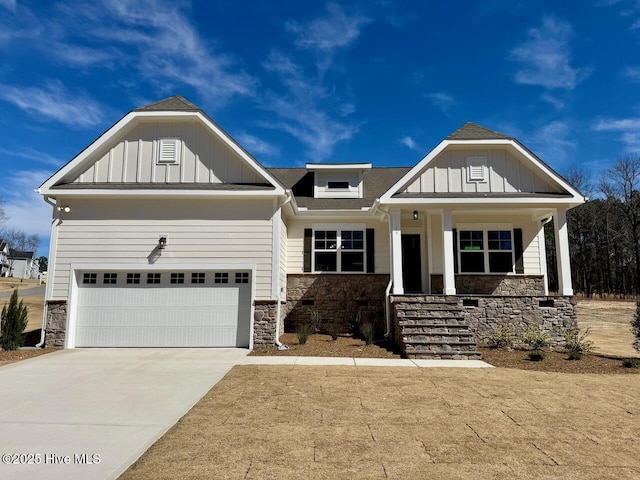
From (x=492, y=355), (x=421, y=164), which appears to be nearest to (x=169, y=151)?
(x=421, y=164)

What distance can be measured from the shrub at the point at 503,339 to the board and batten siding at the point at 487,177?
162 inches

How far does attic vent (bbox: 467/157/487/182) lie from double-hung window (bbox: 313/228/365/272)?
3.93 meters

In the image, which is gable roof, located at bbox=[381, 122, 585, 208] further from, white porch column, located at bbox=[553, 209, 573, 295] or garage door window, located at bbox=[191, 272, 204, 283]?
garage door window, located at bbox=[191, 272, 204, 283]

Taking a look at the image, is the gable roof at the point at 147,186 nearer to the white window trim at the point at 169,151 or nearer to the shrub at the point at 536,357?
the white window trim at the point at 169,151

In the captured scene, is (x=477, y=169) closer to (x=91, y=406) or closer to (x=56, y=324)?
(x=91, y=406)

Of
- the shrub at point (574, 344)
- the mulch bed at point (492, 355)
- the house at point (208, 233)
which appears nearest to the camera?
the mulch bed at point (492, 355)

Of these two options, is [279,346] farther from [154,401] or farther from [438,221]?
[438,221]

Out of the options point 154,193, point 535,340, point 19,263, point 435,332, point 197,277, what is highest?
point 19,263

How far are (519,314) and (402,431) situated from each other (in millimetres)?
8136

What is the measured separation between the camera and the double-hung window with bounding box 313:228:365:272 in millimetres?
13609

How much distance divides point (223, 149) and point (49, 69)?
600 cm

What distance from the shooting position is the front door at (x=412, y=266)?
13805 millimetres

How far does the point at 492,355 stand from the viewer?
9.77 metres

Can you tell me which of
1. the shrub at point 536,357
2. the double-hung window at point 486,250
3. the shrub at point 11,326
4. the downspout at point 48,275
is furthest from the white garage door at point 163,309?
the double-hung window at point 486,250
